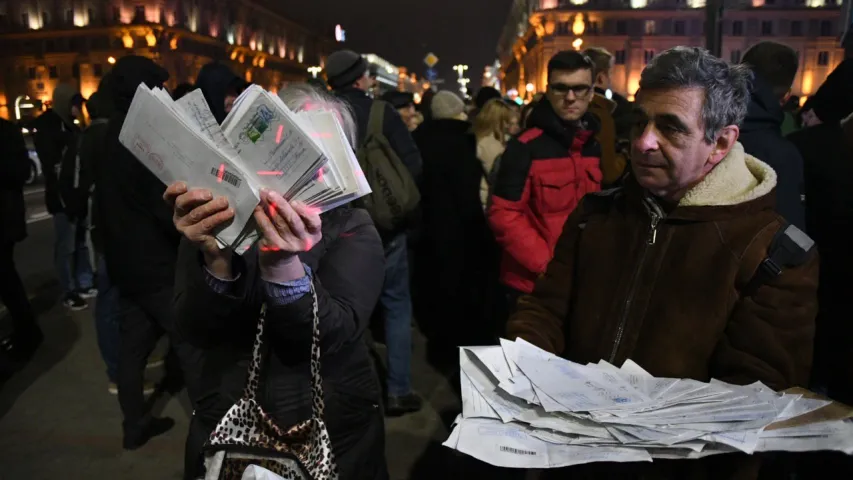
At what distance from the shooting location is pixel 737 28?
72875 millimetres

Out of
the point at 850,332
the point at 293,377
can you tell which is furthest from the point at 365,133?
the point at 850,332

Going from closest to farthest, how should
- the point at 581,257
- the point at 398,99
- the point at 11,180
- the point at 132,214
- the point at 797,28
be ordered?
the point at 581,257 → the point at 132,214 → the point at 11,180 → the point at 398,99 → the point at 797,28

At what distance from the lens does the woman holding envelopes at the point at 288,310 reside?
58.9 inches

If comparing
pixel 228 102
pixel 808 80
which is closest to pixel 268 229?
pixel 228 102

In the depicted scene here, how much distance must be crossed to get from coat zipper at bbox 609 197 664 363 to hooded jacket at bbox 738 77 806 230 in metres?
1.56

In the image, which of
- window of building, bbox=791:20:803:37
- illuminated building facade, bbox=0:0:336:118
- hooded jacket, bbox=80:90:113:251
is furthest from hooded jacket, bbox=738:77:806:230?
window of building, bbox=791:20:803:37

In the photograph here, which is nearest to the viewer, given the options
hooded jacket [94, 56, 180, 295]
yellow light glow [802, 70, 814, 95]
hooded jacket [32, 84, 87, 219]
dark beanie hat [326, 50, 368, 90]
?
hooded jacket [94, 56, 180, 295]

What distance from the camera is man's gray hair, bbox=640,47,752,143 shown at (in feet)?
5.73

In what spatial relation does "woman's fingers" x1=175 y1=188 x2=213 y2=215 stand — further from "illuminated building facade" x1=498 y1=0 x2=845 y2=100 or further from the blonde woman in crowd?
"illuminated building facade" x1=498 y1=0 x2=845 y2=100

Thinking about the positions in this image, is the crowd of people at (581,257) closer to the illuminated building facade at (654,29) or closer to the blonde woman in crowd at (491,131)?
the blonde woman in crowd at (491,131)

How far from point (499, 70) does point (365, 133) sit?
132 meters

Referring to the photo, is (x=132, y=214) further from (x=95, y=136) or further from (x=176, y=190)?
(x=176, y=190)

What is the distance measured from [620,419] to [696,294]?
21.5 inches

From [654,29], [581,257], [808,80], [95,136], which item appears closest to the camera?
[581,257]
